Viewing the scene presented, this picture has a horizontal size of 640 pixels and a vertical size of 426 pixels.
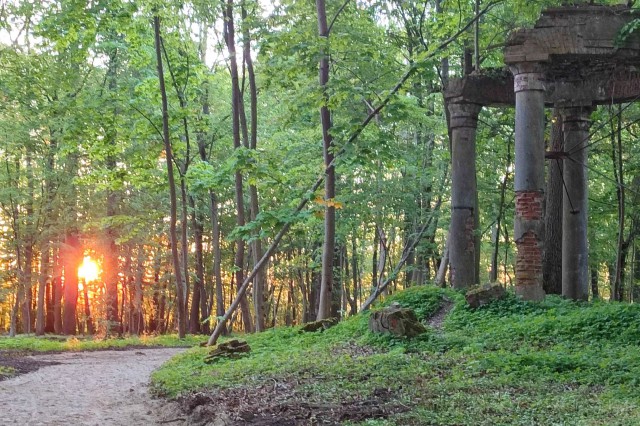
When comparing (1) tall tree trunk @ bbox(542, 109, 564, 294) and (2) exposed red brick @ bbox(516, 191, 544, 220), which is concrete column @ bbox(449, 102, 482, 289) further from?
(1) tall tree trunk @ bbox(542, 109, 564, 294)

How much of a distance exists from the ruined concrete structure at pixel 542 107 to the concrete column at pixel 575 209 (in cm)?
2

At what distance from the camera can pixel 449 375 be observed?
24.2 feet

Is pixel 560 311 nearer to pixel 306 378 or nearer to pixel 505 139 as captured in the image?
pixel 306 378

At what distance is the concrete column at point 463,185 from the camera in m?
→ 13.6

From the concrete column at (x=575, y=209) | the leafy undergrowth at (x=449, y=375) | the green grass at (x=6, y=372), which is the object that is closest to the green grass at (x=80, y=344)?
the green grass at (x=6, y=372)

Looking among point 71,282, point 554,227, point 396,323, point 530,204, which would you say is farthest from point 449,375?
point 71,282

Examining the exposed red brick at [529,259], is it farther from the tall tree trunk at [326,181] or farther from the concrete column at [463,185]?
the tall tree trunk at [326,181]

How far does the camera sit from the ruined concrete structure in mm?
11664

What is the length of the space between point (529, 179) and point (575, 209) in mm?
3587

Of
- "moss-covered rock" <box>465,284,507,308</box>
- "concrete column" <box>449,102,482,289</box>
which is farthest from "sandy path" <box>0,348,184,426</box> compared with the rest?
"concrete column" <box>449,102,482,289</box>

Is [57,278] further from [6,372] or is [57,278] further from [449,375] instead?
[449,375]

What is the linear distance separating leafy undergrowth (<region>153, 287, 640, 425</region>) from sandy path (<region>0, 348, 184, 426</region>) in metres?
0.52

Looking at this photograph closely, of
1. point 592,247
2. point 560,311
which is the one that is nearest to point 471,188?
point 560,311

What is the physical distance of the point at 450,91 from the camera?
13.6 m
